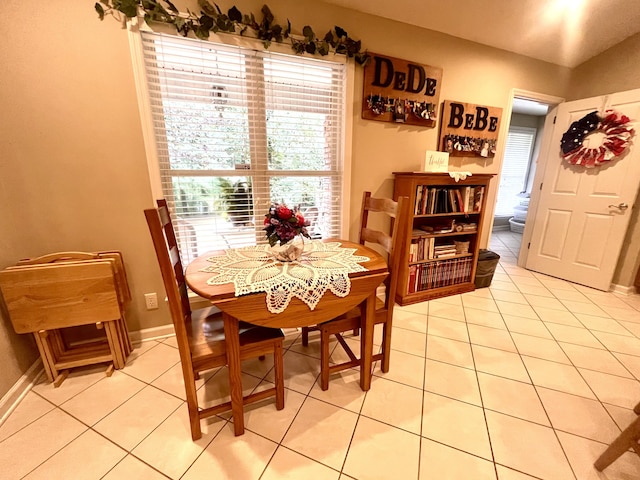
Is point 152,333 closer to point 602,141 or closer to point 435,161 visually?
point 435,161

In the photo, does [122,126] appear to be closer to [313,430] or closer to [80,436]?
[80,436]

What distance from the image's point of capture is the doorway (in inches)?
205

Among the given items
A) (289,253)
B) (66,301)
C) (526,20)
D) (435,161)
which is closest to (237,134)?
(289,253)

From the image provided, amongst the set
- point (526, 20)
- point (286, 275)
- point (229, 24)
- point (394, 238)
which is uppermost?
point (526, 20)

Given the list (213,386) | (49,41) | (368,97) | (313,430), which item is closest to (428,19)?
(368,97)

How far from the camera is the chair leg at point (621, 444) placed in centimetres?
97

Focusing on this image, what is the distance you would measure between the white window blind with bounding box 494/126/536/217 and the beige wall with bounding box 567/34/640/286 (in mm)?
2543

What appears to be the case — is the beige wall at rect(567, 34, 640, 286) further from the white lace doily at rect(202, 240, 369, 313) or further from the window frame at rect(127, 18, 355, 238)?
the white lace doily at rect(202, 240, 369, 313)

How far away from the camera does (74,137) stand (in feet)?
5.07

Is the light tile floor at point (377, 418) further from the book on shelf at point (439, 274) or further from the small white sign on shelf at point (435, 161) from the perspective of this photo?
the small white sign on shelf at point (435, 161)

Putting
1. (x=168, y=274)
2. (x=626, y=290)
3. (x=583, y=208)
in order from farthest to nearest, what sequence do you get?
1. (x=583, y=208)
2. (x=626, y=290)
3. (x=168, y=274)

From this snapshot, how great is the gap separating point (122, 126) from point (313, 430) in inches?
82.1

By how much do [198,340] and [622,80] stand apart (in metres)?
4.40

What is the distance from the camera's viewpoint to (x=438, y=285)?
8.47 feet
